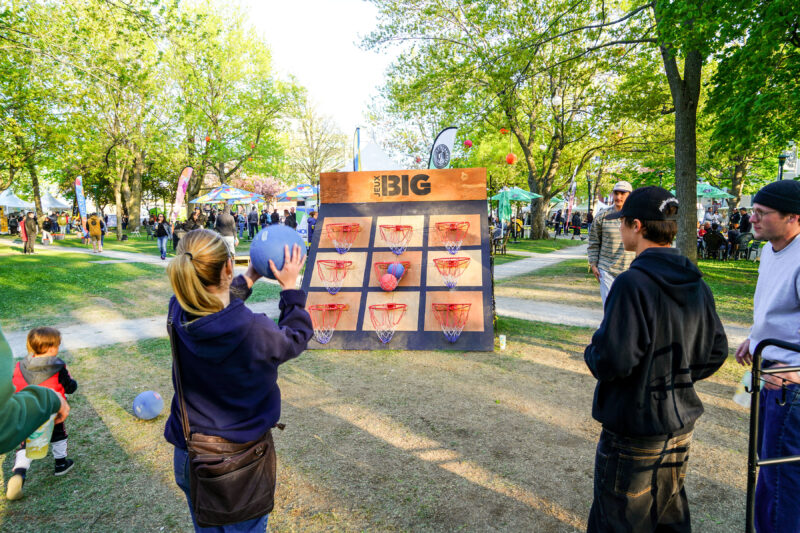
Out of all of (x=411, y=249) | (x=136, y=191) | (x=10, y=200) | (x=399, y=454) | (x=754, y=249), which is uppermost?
(x=136, y=191)

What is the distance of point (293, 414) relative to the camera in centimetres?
501

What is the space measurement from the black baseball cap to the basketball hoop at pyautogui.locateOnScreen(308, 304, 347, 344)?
5777mm

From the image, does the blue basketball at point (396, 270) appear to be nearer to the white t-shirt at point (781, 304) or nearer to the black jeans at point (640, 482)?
the white t-shirt at point (781, 304)

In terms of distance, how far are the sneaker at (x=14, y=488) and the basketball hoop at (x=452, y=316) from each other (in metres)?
5.22

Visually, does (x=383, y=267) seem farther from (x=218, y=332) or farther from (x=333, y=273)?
(x=218, y=332)

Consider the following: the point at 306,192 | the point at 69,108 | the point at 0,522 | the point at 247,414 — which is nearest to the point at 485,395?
the point at 247,414

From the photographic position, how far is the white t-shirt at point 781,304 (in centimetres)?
262

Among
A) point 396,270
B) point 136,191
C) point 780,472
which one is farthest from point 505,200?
point 136,191

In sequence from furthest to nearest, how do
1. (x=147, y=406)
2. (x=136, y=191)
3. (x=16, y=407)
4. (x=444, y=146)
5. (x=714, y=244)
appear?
(x=136, y=191) → (x=714, y=244) → (x=444, y=146) → (x=147, y=406) → (x=16, y=407)

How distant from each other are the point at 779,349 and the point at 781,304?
27 cm

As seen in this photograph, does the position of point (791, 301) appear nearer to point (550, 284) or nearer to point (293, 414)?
point (293, 414)

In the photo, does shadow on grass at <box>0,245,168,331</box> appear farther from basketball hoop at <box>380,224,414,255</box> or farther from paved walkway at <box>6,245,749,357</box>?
basketball hoop at <box>380,224,414,255</box>

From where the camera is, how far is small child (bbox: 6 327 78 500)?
3.65m

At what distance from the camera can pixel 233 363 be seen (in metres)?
1.98
